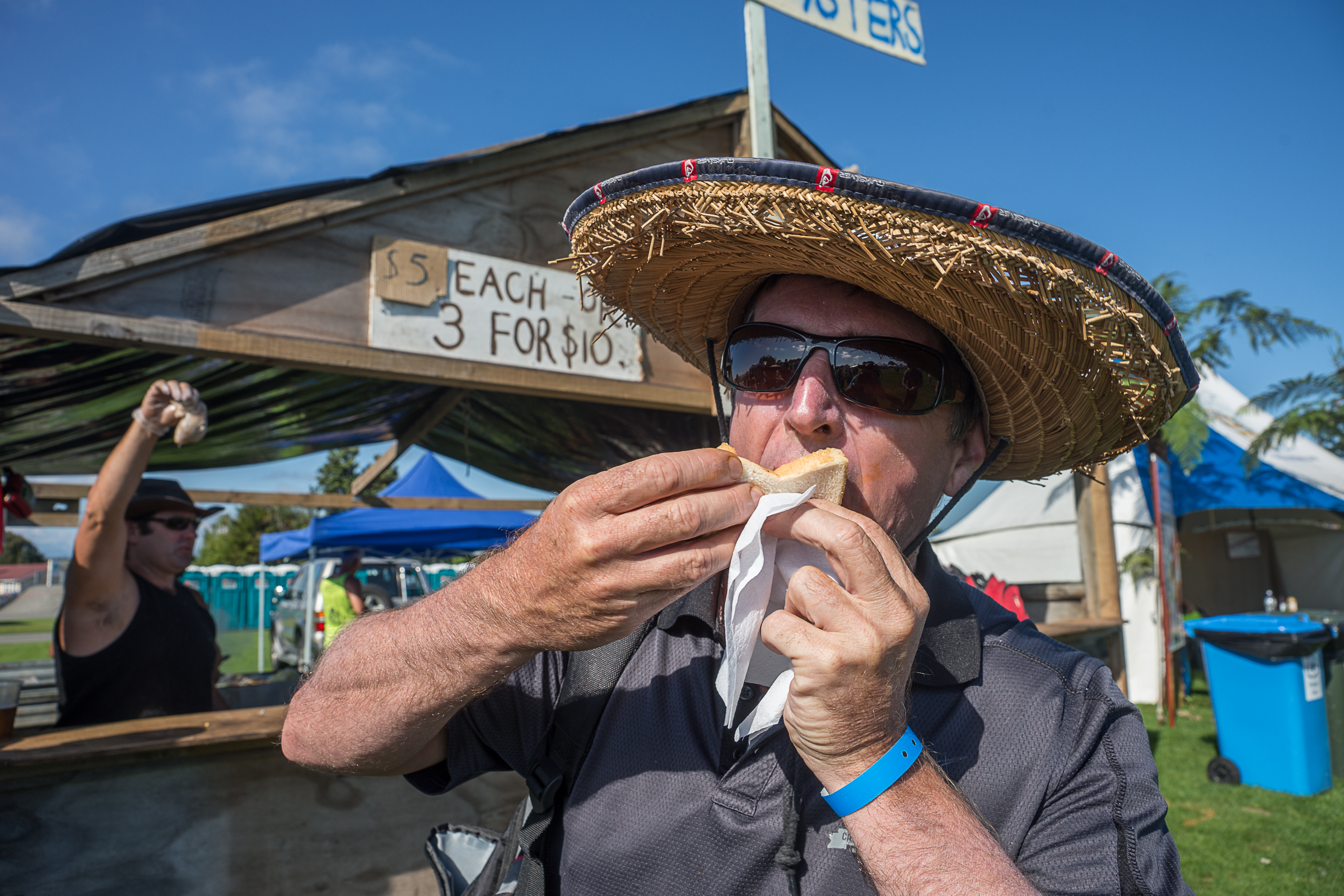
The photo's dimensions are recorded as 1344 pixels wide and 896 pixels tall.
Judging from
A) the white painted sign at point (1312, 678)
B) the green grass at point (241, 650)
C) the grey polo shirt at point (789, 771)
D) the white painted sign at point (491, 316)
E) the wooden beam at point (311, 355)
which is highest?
the white painted sign at point (491, 316)

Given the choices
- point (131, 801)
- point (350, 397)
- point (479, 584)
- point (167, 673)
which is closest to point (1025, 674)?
point (479, 584)

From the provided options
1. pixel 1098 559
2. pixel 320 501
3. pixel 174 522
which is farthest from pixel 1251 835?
pixel 320 501

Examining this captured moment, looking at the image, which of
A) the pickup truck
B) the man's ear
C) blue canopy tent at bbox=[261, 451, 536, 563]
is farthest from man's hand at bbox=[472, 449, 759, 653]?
the pickup truck

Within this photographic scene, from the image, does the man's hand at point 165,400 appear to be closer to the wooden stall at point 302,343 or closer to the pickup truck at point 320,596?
the wooden stall at point 302,343

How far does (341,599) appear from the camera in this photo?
31.4 ft

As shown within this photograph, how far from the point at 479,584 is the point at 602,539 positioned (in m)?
0.29

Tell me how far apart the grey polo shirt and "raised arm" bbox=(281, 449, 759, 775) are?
272 millimetres

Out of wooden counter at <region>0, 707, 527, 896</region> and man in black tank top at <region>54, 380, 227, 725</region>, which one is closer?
wooden counter at <region>0, 707, 527, 896</region>

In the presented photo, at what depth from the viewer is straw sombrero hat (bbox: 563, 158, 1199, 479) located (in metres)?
1.34

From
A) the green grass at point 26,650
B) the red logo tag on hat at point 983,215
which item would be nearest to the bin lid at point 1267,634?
the red logo tag on hat at point 983,215

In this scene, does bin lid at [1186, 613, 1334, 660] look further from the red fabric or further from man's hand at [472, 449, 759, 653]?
man's hand at [472, 449, 759, 653]

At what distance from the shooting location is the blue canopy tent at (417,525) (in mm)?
9477

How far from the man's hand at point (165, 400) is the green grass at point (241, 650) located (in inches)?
343

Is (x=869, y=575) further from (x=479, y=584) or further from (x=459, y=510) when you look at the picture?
(x=459, y=510)
